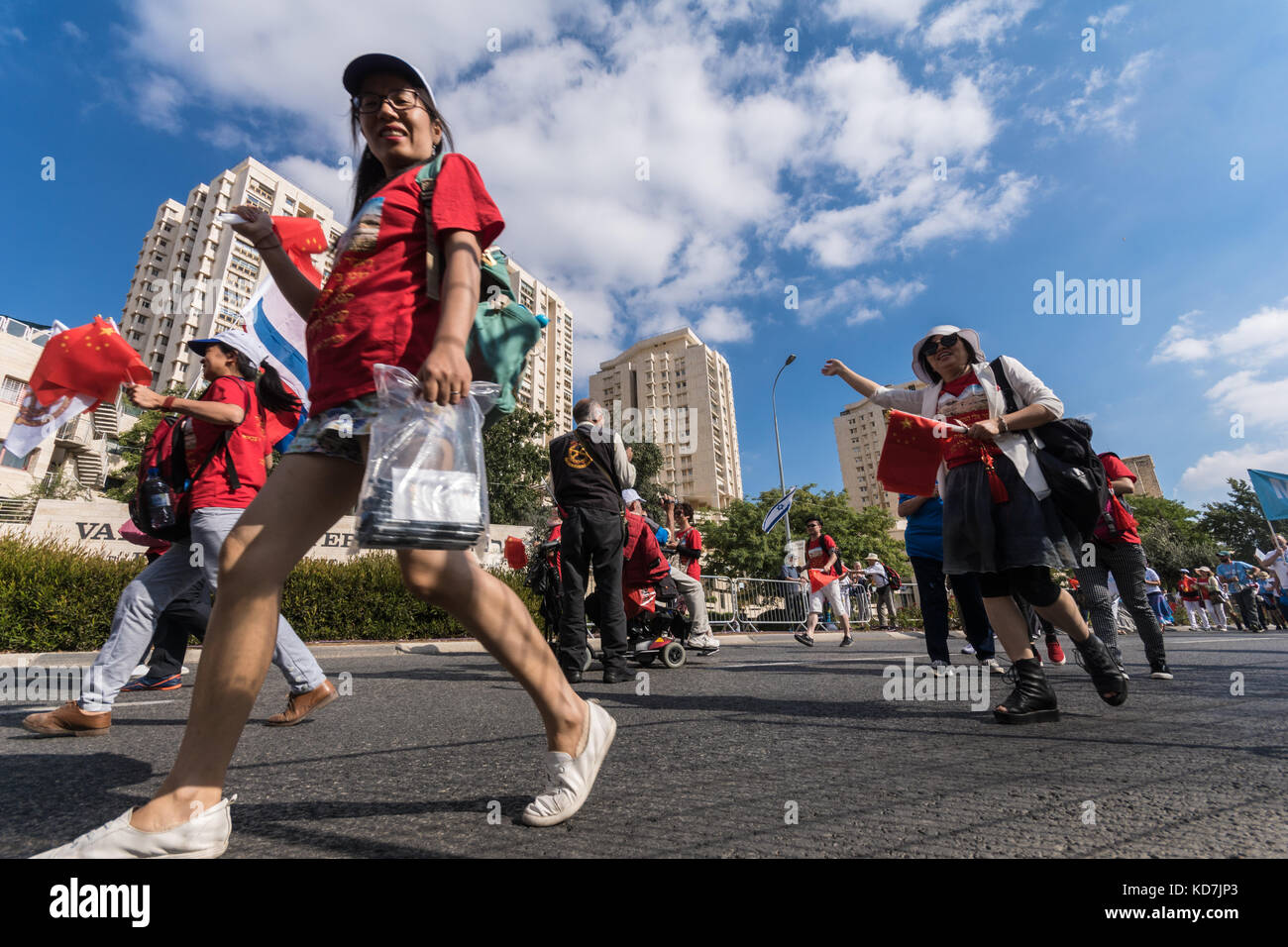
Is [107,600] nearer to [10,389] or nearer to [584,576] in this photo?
[584,576]

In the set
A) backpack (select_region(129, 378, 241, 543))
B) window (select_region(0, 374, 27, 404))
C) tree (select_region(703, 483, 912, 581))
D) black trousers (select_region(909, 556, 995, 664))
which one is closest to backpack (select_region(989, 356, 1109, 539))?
black trousers (select_region(909, 556, 995, 664))

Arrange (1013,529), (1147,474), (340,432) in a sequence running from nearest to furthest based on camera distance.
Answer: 1. (340,432)
2. (1013,529)
3. (1147,474)

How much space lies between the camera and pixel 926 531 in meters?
5.00

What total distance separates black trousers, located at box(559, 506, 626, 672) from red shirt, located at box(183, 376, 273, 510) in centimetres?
222

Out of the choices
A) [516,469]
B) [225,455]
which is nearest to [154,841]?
[225,455]

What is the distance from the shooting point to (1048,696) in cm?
279

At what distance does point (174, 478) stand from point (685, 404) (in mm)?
100178

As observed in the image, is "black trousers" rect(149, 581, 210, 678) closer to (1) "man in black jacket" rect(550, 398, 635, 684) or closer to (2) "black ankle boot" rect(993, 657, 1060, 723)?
(1) "man in black jacket" rect(550, 398, 635, 684)

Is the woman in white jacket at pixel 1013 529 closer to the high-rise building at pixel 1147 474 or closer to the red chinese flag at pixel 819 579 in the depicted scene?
the red chinese flag at pixel 819 579

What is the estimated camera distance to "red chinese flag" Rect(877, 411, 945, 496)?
336 centimetres

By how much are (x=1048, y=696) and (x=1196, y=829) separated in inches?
59.7
